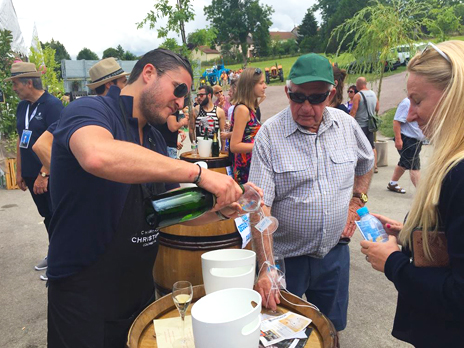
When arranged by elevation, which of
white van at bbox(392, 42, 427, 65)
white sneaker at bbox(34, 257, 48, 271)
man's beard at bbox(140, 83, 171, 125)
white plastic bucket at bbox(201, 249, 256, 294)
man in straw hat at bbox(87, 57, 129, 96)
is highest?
white van at bbox(392, 42, 427, 65)

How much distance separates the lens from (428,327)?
4.40 ft

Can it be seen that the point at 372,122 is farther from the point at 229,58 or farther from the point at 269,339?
the point at 229,58

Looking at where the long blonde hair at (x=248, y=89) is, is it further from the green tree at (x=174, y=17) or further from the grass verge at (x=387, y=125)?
the grass verge at (x=387, y=125)

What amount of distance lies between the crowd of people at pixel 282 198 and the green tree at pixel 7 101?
804cm

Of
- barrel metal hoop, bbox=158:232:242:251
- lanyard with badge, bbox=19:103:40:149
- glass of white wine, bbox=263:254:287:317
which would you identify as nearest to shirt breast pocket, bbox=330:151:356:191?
glass of white wine, bbox=263:254:287:317

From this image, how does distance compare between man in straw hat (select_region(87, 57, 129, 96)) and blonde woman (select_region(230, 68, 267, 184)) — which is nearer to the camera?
blonde woman (select_region(230, 68, 267, 184))

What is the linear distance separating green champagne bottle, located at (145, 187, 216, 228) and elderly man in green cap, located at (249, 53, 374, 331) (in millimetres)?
566

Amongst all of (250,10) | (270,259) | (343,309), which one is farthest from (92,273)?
(250,10)

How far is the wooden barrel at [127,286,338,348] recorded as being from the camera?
1399mm

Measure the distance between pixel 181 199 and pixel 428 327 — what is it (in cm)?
114

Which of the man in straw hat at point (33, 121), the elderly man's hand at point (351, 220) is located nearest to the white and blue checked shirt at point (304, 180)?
the elderly man's hand at point (351, 220)

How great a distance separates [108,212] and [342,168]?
141 centimetres

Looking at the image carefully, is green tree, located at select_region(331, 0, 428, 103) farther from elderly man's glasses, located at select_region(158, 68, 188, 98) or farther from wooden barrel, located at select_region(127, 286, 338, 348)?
wooden barrel, located at select_region(127, 286, 338, 348)

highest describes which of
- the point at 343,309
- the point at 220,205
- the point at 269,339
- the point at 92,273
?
the point at 220,205
